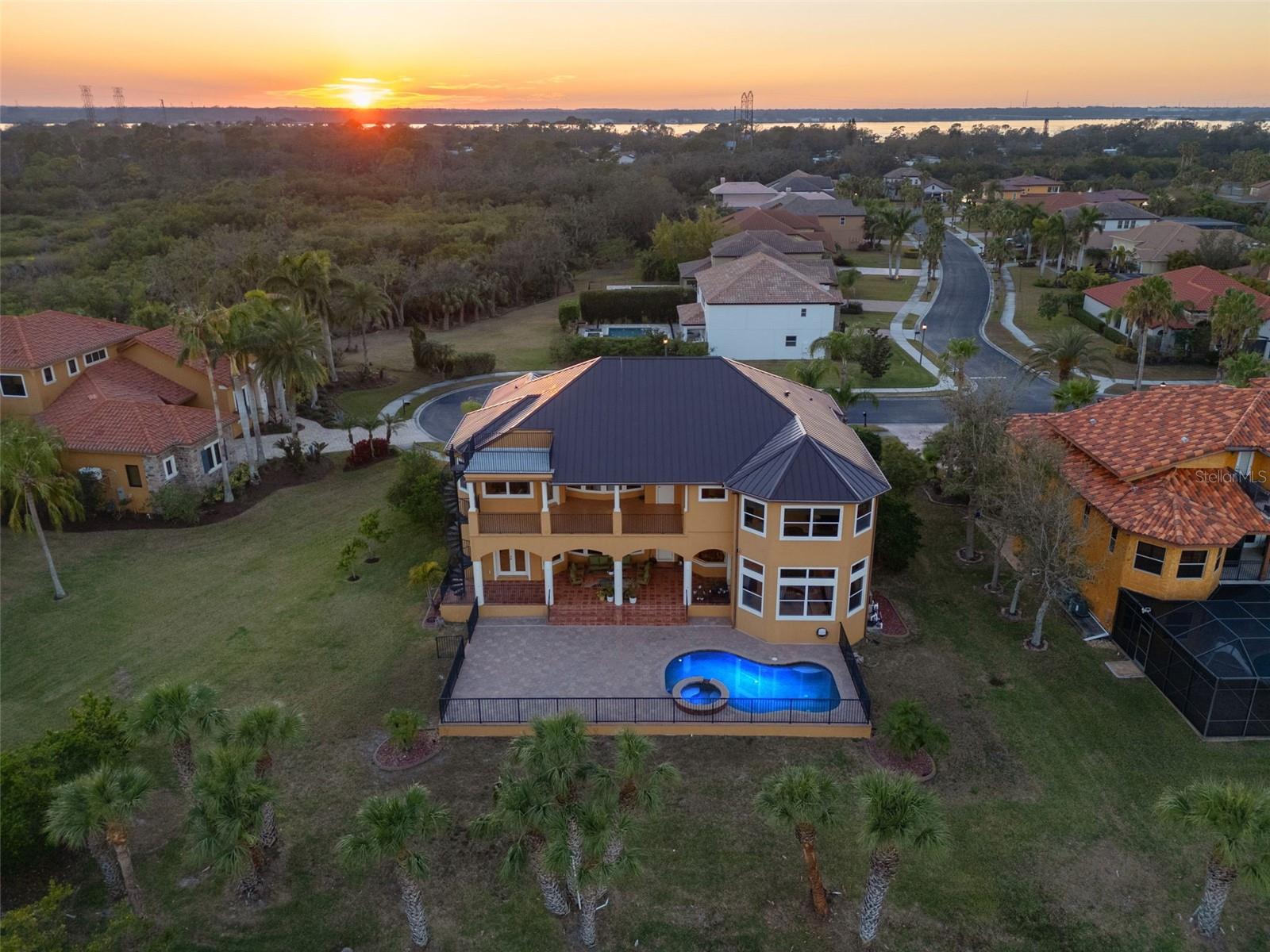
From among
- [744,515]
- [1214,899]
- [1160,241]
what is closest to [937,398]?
[744,515]

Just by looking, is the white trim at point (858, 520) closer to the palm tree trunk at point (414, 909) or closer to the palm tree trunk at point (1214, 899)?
the palm tree trunk at point (1214, 899)

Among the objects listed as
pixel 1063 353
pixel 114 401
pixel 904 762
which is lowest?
pixel 904 762

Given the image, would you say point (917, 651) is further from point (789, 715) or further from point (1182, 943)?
point (1182, 943)

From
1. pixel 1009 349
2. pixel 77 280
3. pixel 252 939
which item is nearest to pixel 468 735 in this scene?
pixel 252 939

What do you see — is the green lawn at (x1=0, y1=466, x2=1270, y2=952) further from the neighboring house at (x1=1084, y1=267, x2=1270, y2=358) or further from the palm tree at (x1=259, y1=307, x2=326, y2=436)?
the neighboring house at (x1=1084, y1=267, x2=1270, y2=358)

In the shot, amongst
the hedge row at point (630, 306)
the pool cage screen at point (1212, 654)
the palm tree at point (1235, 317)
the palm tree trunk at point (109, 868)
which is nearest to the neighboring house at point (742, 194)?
Answer: the hedge row at point (630, 306)

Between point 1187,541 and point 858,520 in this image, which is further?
point 858,520

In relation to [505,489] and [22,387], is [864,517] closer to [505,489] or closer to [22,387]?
[505,489]

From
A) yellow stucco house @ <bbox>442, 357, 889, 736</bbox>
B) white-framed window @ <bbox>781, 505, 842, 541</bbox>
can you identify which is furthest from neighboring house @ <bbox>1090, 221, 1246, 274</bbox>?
white-framed window @ <bbox>781, 505, 842, 541</bbox>
